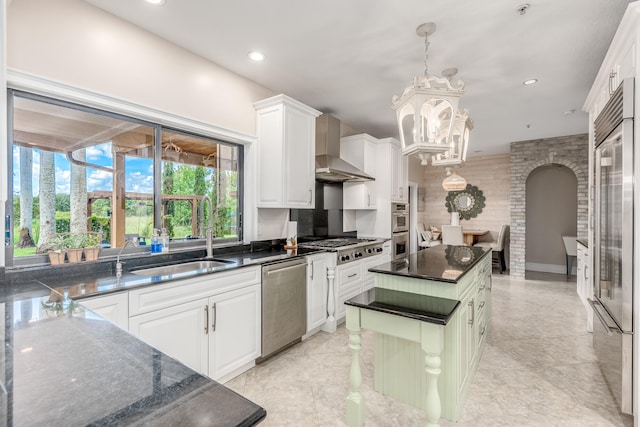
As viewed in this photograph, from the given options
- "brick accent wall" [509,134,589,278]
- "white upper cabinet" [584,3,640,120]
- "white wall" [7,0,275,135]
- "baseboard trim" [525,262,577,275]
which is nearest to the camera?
"white upper cabinet" [584,3,640,120]

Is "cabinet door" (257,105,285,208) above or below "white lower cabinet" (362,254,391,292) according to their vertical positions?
above

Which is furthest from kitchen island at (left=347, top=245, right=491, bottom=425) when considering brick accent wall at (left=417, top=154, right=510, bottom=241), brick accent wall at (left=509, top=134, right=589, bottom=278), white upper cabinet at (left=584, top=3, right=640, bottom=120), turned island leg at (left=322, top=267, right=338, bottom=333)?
brick accent wall at (left=417, top=154, right=510, bottom=241)

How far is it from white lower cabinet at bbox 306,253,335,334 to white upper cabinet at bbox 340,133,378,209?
152 centimetres

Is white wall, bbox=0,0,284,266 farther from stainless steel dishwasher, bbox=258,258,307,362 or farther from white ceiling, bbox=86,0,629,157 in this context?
stainless steel dishwasher, bbox=258,258,307,362

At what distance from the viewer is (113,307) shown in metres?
1.69

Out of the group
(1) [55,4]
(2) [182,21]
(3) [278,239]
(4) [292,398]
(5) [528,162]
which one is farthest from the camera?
(5) [528,162]

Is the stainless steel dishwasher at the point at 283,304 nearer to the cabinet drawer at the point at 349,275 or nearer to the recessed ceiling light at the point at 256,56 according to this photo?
the cabinet drawer at the point at 349,275

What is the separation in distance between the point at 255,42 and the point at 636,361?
3.46 metres

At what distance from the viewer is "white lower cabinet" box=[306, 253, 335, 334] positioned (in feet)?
10.3

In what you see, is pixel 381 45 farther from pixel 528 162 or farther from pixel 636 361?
pixel 528 162

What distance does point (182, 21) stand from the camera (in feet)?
7.66

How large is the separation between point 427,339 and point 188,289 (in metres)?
1.53

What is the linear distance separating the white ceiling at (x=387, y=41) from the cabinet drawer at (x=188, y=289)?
1937mm

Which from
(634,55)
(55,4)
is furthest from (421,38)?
(55,4)
